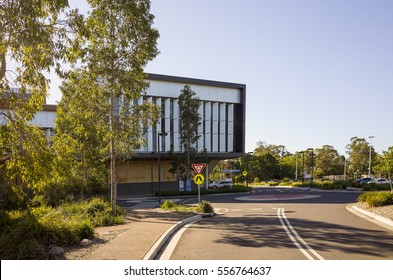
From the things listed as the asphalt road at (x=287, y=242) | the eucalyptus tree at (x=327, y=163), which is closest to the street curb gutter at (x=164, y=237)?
the asphalt road at (x=287, y=242)

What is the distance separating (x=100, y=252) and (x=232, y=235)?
4689mm

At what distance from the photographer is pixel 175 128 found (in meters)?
51.1

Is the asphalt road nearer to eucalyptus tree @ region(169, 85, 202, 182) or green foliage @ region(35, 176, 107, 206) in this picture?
green foliage @ region(35, 176, 107, 206)

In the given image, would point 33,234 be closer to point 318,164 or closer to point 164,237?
point 164,237

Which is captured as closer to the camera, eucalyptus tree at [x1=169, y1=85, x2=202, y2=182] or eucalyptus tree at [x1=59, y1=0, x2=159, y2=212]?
eucalyptus tree at [x1=59, y1=0, x2=159, y2=212]

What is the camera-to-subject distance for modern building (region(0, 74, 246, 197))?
46344 millimetres

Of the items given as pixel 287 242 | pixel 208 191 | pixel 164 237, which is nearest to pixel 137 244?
pixel 164 237

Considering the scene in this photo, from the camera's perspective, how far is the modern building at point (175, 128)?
46.3 m

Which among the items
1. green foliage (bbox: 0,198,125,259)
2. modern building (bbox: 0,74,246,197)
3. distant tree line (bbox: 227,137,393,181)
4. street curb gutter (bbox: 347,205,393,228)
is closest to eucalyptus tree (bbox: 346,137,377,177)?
distant tree line (bbox: 227,137,393,181)

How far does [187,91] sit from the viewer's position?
43.1 metres

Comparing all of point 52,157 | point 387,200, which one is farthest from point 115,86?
point 387,200

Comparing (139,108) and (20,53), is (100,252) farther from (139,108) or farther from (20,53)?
(139,108)

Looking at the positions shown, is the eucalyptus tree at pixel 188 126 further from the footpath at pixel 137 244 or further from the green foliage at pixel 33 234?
the green foliage at pixel 33 234

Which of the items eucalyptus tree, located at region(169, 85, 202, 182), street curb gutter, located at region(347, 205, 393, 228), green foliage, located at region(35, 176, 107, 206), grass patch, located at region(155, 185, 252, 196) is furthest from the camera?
eucalyptus tree, located at region(169, 85, 202, 182)
